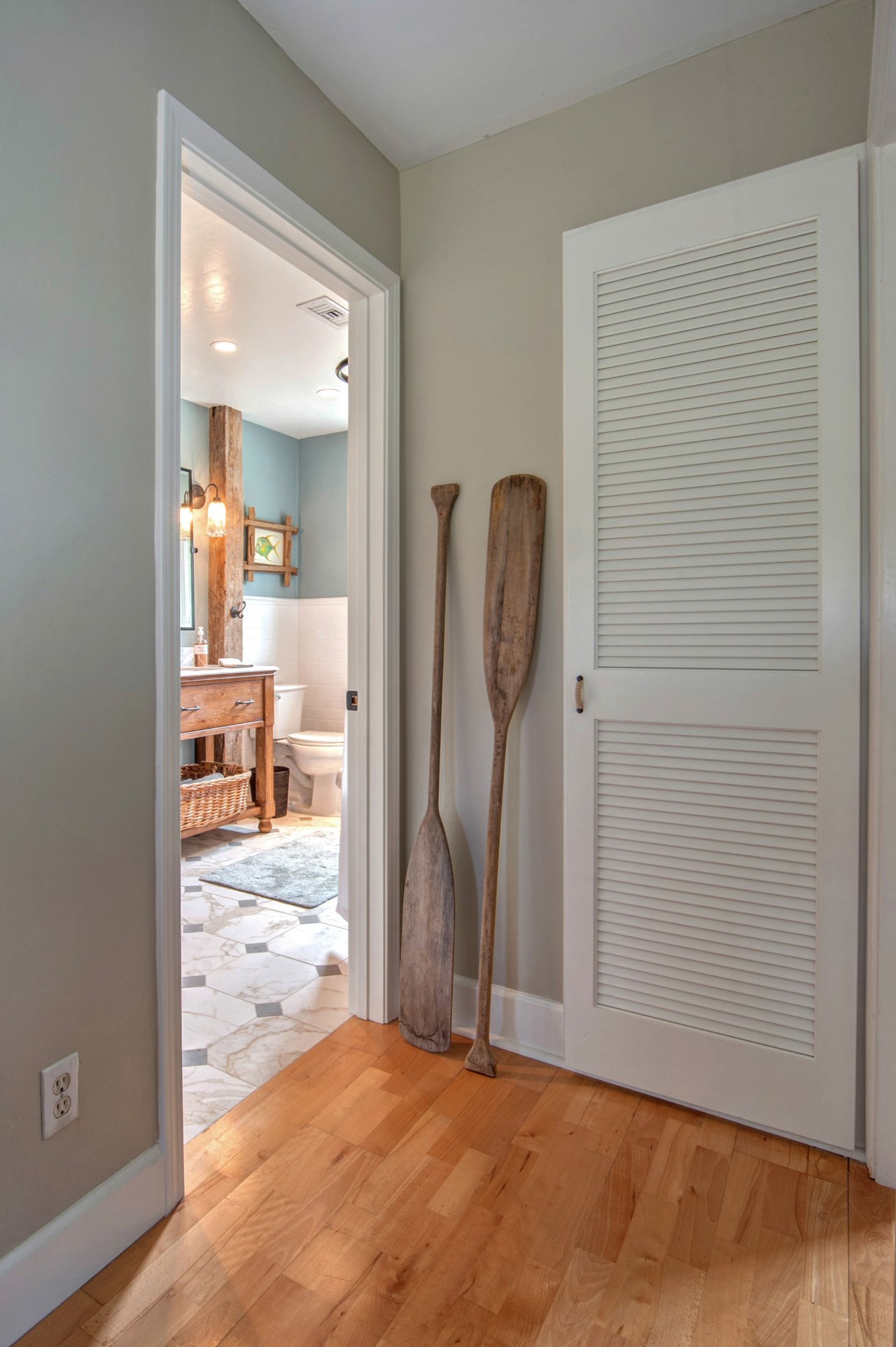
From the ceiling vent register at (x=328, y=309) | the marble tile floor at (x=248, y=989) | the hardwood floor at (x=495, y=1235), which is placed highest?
the ceiling vent register at (x=328, y=309)

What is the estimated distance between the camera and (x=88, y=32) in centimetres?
124

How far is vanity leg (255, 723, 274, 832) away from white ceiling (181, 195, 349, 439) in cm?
188

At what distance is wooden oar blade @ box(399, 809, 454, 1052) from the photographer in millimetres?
1942

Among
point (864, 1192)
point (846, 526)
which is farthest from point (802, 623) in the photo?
point (864, 1192)

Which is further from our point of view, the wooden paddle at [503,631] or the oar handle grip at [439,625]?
the oar handle grip at [439,625]

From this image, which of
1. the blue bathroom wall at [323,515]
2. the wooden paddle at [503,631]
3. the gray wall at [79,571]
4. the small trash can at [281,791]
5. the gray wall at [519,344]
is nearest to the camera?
the gray wall at [79,571]

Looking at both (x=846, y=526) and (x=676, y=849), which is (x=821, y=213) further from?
(x=676, y=849)

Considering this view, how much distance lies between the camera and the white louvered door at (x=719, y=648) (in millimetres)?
1535

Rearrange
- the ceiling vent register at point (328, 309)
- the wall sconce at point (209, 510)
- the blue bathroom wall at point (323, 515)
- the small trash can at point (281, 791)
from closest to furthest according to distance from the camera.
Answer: the ceiling vent register at point (328, 309) < the wall sconce at point (209, 510) < the small trash can at point (281, 791) < the blue bathroom wall at point (323, 515)

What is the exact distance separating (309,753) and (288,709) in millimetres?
584

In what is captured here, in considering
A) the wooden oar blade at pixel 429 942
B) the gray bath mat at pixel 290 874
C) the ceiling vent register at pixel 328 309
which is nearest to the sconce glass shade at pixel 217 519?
the ceiling vent register at pixel 328 309

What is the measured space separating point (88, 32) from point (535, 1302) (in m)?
2.29

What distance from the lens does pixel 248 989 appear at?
92.4 inches

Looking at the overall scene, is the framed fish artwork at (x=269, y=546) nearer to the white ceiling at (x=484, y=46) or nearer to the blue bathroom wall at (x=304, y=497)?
the blue bathroom wall at (x=304, y=497)
